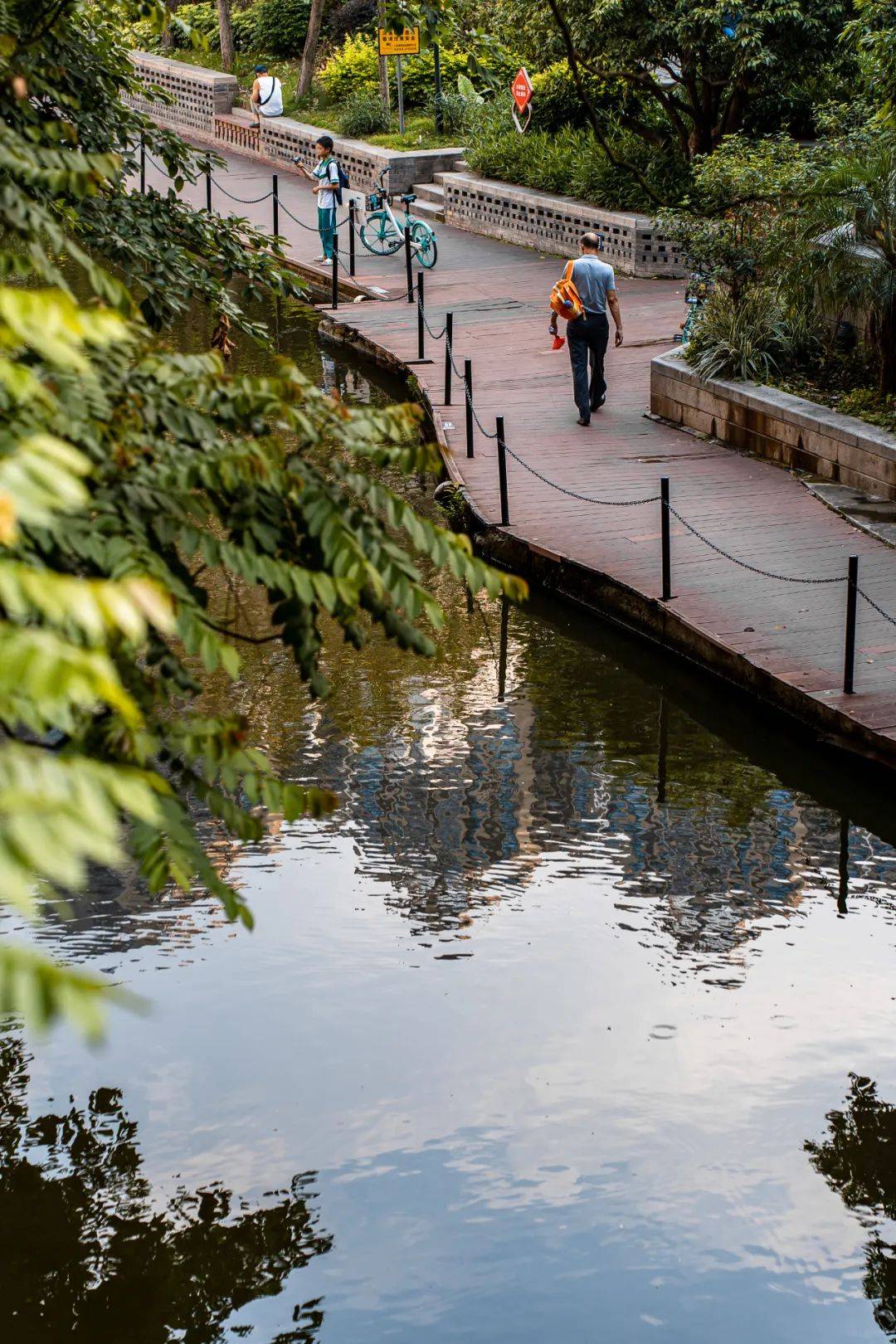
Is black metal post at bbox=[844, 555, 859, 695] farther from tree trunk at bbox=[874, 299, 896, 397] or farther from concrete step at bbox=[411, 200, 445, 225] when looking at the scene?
concrete step at bbox=[411, 200, 445, 225]

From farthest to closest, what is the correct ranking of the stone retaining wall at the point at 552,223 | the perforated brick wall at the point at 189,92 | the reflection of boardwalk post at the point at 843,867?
1. the perforated brick wall at the point at 189,92
2. the stone retaining wall at the point at 552,223
3. the reflection of boardwalk post at the point at 843,867

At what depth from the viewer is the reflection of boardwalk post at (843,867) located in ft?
30.0

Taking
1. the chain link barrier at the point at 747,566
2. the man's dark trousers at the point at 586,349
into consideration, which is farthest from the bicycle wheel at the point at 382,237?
the chain link barrier at the point at 747,566

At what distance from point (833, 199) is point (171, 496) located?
12.6 metres

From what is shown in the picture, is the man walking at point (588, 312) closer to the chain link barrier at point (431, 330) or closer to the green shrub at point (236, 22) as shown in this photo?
the chain link barrier at point (431, 330)

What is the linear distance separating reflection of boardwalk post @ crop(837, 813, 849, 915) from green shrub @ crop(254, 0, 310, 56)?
1455 inches

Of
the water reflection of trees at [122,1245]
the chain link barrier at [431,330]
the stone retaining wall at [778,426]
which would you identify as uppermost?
the chain link barrier at [431,330]

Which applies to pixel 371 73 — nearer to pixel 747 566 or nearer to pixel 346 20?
pixel 346 20

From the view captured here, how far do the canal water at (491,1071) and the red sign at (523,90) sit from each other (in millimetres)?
18474

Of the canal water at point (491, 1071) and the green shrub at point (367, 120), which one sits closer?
the canal water at point (491, 1071)

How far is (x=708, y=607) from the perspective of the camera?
12094 mm

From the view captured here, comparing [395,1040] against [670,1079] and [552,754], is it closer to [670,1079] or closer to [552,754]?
[670,1079]

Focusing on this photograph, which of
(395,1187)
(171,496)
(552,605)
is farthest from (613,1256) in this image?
(552,605)

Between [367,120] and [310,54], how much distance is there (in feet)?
13.6
